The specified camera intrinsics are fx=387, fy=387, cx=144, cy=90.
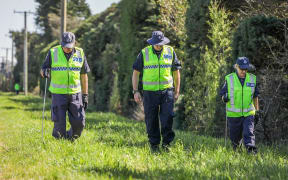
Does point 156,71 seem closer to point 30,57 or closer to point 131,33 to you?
point 131,33

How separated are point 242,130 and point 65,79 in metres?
3.36

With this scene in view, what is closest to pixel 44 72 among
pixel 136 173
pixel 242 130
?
pixel 136 173

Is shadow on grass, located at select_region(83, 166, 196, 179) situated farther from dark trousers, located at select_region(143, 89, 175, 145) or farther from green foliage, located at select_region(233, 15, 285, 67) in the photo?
green foliage, located at select_region(233, 15, 285, 67)

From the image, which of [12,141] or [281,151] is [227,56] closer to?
[281,151]

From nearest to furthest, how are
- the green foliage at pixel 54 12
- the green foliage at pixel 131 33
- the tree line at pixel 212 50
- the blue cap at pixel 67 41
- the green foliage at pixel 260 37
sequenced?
the blue cap at pixel 67 41
the green foliage at pixel 260 37
the tree line at pixel 212 50
the green foliage at pixel 131 33
the green foliage at pixel 54 12

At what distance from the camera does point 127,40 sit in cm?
1772

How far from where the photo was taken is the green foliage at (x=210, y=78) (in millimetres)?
10453

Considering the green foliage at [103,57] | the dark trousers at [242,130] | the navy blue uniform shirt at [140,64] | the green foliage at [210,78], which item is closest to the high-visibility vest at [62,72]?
the navy blue uniform shirt at [140,64]

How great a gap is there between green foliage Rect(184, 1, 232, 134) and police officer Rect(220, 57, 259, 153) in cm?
325

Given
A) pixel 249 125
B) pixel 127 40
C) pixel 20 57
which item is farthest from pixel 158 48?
pixel 20 57

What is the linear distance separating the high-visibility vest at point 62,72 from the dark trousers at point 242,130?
2991 mm

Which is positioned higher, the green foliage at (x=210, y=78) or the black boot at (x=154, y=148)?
the green foliage at (x=210, y=78)

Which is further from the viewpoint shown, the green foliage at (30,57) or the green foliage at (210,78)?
the green foliage at (30,57)

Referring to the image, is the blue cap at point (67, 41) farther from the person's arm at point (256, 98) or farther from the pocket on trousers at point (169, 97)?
the person's arm at point (256, 98)
